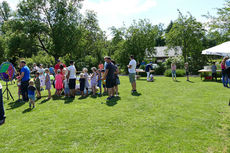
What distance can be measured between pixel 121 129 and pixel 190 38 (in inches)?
878

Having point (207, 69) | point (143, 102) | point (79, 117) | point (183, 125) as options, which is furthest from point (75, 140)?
point (207, 69)

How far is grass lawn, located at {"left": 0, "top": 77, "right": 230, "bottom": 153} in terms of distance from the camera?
4.00 meters

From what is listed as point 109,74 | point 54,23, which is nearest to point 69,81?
point 109,74

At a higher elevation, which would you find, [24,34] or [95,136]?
[24,34]

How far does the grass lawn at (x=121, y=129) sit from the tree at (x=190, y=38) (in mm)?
18290

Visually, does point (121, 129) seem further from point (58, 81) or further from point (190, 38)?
point (190, 38)

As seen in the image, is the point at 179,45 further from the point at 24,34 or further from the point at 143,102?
the point at 24,34

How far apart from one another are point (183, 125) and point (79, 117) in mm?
3427

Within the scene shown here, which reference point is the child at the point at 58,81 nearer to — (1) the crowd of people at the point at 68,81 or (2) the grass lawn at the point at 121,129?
(1) the crowd of people at the point at 68,81

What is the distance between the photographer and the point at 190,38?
77.5 ft

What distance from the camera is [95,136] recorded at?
455 centimetres

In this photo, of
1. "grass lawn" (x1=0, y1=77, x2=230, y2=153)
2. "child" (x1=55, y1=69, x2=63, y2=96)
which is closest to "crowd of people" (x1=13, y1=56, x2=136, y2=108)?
"child" (x1=55, y1=69, x2=63, y2=96)

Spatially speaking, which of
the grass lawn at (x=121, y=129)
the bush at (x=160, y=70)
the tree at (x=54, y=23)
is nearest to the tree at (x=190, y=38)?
the bush at (x=160, y=70)

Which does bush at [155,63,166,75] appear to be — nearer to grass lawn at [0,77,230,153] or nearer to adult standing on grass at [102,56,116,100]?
adult standing on grass at [102,56,116,100]
